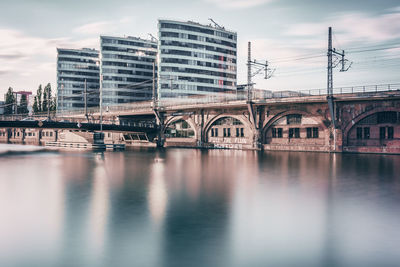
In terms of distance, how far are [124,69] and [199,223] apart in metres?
132

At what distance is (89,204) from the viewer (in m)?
16.2

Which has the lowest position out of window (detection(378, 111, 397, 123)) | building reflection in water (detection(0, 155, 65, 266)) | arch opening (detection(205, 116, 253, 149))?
building reflection in water (detection(0, 155, 65, 266))

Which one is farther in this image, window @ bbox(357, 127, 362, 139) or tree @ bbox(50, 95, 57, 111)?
tree @ bbox(50, 95, 57, 111)

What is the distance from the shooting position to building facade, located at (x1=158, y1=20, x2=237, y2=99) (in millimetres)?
111056

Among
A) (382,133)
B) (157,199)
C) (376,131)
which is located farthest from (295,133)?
(157,199)

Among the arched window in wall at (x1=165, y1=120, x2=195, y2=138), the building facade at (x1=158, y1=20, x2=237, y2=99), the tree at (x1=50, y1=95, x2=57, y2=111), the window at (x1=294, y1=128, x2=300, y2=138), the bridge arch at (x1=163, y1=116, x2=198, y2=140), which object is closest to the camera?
the window at (x1=294, y1=128, x2=300, y2=138)

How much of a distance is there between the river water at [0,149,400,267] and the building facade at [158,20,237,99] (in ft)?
299

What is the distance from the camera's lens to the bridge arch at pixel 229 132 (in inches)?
2479

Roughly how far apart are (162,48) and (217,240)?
105 meters

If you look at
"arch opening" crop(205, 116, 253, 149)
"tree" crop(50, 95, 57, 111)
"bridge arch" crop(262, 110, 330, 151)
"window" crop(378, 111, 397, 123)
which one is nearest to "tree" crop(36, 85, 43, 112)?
"tree" crop(50, 95, 57, 111)

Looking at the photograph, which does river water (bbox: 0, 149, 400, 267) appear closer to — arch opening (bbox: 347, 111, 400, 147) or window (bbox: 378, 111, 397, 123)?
arch opening (bbox: 347, 111, 400, 147)

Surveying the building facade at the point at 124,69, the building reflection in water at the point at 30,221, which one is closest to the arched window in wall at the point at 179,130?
the building reflection in water at the point at 30,221

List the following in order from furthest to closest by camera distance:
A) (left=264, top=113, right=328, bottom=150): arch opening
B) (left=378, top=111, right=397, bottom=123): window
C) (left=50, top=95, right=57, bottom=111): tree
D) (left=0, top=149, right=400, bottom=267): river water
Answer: (left=50, top=95, right=57, bottom=111): tree < (left=264, top=113, right=328, bottom=150): arch opening < (left=378, top=111, right=397, bottom=123): window < (left=0, top=149, right=400, bottom=267): river water

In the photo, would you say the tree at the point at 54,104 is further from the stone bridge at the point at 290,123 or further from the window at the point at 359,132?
the window at the point at 359,132
